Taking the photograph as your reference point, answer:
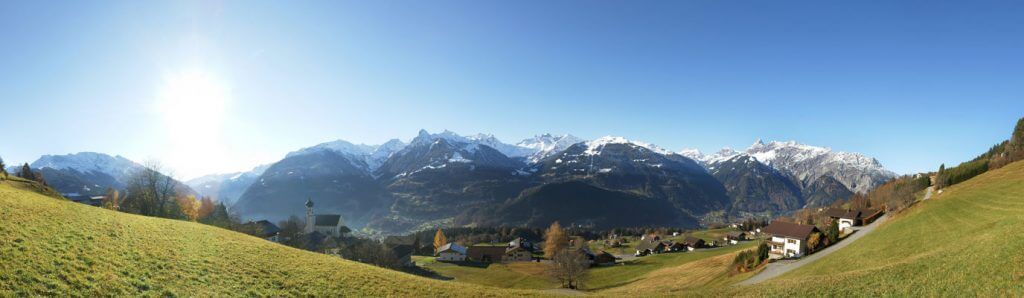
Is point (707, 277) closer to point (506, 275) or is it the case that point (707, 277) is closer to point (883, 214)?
point (506, 275)

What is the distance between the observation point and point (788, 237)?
9556 cm

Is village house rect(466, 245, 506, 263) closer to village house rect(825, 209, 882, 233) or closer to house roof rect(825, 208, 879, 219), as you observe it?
village house rect(825, 209, 882, 233)

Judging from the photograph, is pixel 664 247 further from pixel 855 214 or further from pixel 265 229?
pixel 265 229

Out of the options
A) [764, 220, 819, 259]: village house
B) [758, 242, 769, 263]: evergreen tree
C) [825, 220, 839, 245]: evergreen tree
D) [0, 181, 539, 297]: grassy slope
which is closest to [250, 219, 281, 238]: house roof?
[0, 181, 539, 297]: grassy slope

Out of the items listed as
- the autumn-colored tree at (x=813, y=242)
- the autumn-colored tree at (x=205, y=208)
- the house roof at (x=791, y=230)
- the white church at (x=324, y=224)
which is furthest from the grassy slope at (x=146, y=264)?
the white church at (x=324, y=224)

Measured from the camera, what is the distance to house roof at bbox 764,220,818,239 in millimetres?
94125

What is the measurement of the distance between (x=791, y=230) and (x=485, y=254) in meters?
101

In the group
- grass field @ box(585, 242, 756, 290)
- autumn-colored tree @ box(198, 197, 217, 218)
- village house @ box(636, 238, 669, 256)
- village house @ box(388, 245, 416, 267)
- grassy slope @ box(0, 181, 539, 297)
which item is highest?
grassy slope @ box(0, 181, 539, 297)

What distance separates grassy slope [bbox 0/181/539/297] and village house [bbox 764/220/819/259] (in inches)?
3372

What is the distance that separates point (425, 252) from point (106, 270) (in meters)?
172

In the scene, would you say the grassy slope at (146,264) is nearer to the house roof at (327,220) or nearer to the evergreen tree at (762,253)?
the evergreen tree at (762,253)

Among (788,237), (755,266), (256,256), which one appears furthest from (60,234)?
(788,237)

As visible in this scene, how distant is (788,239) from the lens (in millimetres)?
95812

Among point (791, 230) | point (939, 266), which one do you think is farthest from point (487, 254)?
point (939, 266)
